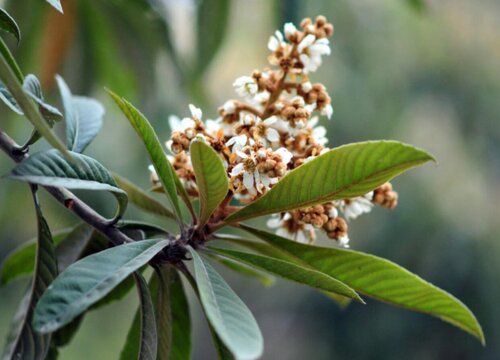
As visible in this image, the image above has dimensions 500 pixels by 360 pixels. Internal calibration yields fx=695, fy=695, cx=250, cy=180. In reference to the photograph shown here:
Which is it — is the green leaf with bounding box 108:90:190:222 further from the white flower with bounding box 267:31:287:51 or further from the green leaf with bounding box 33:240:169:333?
the white flower with bounding box 267:31:287:51

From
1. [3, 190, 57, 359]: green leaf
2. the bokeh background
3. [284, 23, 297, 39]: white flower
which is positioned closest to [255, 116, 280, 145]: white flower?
[284, 23, 297, 39]: white flower

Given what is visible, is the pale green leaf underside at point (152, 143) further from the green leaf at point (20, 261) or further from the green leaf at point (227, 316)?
the green leaf at point (20, 261)

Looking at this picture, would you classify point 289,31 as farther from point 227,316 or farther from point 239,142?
point 227,316

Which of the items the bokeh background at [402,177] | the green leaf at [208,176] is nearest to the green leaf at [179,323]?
the green leaf at [208,176]

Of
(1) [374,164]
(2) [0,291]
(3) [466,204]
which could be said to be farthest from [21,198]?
(3) [466,204]

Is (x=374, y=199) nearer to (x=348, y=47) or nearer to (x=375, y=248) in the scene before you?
(x=375, y=248)

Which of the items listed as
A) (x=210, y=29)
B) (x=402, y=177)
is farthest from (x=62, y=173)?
(x=402, y=177)
